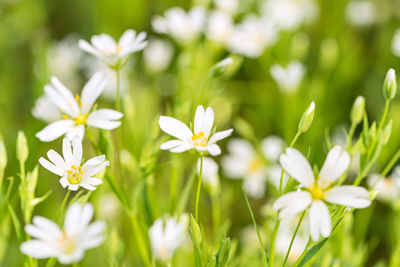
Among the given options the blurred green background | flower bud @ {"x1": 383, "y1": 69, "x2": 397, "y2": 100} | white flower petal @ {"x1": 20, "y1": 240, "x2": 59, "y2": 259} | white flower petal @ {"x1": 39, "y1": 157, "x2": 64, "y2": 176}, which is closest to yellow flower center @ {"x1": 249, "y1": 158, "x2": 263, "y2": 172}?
the blurred green background

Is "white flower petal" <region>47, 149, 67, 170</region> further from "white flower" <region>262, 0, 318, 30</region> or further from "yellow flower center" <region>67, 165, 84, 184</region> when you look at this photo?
"white flower" <region>262, 0, 318, 30</region>

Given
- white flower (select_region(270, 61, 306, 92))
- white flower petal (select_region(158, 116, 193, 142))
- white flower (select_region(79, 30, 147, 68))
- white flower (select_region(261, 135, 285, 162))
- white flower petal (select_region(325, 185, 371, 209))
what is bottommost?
white flower (select_region(261, 135, 285, 162))

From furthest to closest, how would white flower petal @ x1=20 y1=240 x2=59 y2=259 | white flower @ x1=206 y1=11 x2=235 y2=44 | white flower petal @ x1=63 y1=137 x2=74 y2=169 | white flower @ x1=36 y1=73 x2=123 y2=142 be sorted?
1. white flower @ x1=206 y1=11 x2=235 y2=44
2. white flower @ x1=36 y1=73 x2=123 y2=142
3. white flower petal @ x1=63 y1=137 x2=74 y2=169
4. white flower petal @ x1=20 y1=240 x2=59 y2=259

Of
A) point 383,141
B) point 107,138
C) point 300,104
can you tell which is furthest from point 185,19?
point 383,141

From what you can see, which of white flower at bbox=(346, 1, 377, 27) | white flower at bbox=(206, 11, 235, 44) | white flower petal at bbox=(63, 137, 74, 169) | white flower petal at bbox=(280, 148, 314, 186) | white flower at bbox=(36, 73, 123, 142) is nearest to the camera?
white flower petal at bbox=(280, 148, 314, 186)

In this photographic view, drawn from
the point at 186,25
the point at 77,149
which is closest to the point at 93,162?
the point at 77,149

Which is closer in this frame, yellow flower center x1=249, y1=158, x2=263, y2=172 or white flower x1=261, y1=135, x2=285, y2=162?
white flower x1=261, y1=135, x2=285, y2=162

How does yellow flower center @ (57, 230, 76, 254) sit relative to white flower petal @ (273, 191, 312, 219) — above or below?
below
